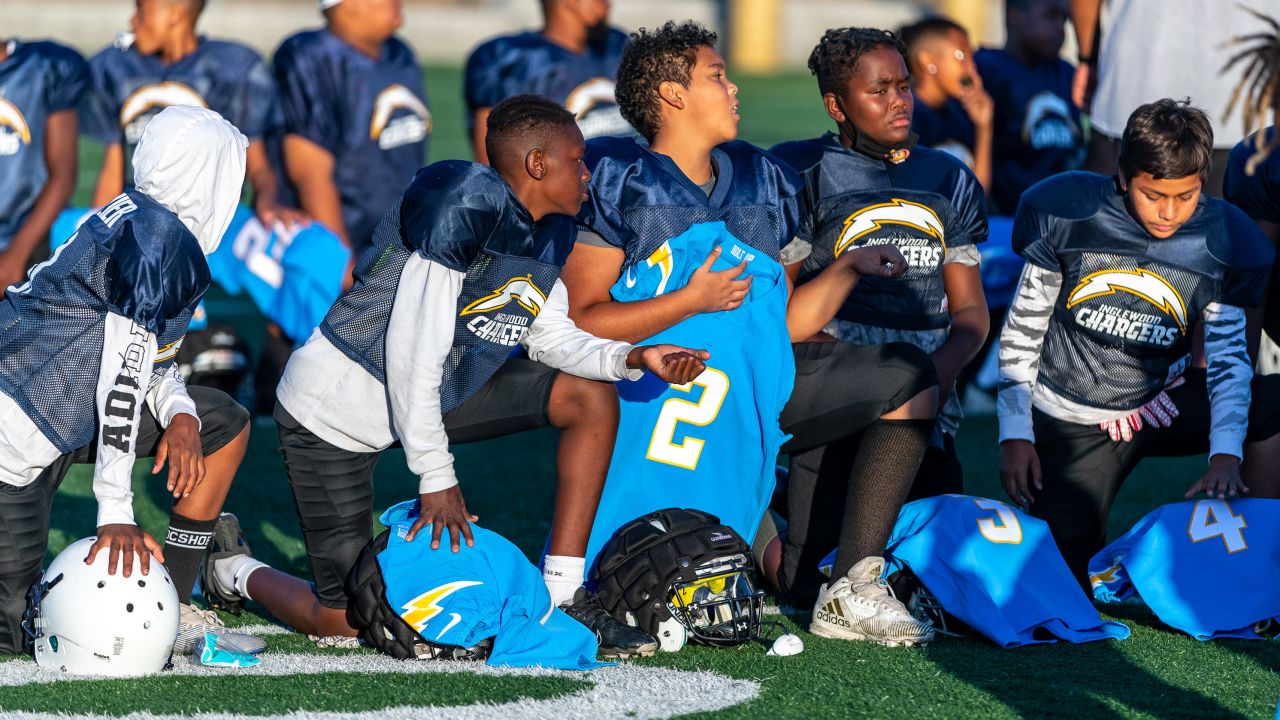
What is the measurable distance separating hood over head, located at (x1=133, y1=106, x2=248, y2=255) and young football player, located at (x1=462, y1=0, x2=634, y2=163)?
3282 mm

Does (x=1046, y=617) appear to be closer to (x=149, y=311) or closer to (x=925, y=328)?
(x=925, y=328)

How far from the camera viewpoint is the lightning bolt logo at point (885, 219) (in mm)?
4293

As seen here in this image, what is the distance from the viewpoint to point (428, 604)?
3480 millimetres

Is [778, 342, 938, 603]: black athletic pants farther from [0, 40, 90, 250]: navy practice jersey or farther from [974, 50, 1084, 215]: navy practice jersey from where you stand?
[0, 40, 90, 250]: navy practice jersey

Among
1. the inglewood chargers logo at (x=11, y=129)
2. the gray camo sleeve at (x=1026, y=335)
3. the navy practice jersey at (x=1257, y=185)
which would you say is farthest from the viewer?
the inglewood chargers logo at (x=11, y=129)

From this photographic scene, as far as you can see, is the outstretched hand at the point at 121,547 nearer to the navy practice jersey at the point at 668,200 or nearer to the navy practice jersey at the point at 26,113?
the navy practice jersey at the point at 668,200

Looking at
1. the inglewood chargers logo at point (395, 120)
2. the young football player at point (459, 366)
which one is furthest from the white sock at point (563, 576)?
the inglewood chargers logo at point (395, 120)

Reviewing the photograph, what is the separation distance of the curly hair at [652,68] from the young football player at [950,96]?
2787 mm

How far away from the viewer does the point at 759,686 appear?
3.37 metres

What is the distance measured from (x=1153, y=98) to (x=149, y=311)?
10.9ft

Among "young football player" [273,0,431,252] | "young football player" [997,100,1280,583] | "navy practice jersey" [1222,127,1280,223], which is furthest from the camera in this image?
"young football player" [273,0,431,252]

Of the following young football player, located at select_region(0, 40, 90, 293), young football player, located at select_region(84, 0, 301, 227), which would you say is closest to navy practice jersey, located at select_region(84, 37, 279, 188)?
young football player, located at select_region(84, 0, 301, 227)

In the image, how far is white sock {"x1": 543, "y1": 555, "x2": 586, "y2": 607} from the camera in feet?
12.1

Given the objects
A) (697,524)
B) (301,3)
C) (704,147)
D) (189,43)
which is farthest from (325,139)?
(301,3)
